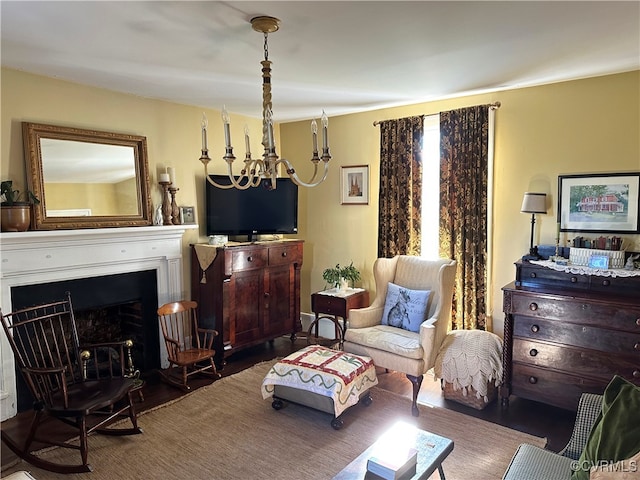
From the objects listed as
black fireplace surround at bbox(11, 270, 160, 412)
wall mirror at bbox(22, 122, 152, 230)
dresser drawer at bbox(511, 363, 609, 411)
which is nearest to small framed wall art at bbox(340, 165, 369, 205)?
wall mirror at bbox(22, 122, 152, 230)

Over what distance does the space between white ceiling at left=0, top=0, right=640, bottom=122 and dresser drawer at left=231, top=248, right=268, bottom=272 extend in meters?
1.51

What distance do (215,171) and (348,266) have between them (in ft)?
5.99

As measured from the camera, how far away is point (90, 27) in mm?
2352

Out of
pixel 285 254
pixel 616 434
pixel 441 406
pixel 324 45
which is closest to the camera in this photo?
pixel 616 434

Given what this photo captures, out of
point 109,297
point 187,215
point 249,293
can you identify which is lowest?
point 249,293

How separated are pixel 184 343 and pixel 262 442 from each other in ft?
5.87

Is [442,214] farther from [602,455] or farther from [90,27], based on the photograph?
[90,27]

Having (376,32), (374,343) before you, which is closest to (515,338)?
(374,343)

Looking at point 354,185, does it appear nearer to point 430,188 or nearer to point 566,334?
point 430,188

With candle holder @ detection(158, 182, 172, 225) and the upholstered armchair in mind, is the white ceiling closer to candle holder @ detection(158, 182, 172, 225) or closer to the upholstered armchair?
candle holder @ detection(158, 182, 172, 225)

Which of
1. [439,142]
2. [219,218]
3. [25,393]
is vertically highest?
[439,142]

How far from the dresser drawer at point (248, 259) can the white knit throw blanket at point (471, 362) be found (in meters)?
1.99

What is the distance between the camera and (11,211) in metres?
3.08

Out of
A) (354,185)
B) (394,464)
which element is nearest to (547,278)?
(394,464)
